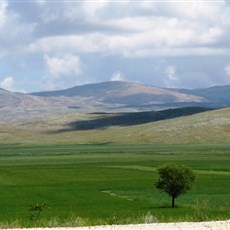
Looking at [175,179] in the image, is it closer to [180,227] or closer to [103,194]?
[103,194]

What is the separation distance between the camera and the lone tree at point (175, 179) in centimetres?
6050

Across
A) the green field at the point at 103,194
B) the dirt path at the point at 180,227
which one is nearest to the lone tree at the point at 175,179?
the green field at the point at 103,194

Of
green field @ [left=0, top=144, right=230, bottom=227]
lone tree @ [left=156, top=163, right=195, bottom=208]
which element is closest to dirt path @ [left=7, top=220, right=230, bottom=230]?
green field @ [left=0, top=144, right=230, bottom=227]

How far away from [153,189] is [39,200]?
1596 centimetres

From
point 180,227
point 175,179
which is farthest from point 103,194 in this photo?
point 180,227

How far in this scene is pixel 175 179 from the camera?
198 feet

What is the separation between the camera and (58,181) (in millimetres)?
87500

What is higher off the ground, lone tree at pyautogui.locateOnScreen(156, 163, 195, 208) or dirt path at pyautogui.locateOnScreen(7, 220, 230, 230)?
dirt path at pyautogui.locateOnScreen(7, 220, 230, 230)

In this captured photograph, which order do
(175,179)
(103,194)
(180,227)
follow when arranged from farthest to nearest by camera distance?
(103,194) → (175,179) → (180,227)

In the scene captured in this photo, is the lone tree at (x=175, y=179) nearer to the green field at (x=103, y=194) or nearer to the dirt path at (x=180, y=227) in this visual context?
the green field at (x=103, y=194)

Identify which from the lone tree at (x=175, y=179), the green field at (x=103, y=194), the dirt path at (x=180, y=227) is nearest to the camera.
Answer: the dirt path at (x=180, y=227)

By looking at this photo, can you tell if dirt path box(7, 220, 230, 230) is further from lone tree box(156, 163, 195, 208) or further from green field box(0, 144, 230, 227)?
lone tree box(156, 163, 195, 208)

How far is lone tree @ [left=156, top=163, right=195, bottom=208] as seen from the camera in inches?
2382

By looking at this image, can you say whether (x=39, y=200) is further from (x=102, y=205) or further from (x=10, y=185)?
(x=10, y=185)
